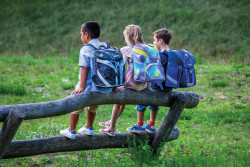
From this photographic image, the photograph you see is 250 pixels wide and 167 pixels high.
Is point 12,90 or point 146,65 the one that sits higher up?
point 146,65

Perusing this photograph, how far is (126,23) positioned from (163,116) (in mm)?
12097

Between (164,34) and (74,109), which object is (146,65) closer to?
(164,34)

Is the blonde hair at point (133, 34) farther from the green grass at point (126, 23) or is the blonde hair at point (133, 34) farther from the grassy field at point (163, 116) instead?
the green grass at point (126, 23)

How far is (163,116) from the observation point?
28.3ft

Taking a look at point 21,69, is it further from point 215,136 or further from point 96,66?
point 96,66

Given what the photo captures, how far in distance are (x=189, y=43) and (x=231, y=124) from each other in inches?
342

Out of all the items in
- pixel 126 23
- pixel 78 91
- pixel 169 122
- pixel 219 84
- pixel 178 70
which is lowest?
pixel 219 84

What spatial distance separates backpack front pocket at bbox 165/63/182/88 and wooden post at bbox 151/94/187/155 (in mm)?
264

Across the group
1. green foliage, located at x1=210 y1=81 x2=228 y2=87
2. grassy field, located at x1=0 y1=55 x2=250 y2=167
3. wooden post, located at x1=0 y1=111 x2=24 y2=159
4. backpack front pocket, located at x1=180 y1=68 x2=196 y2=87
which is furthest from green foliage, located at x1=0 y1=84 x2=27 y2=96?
wooden post, located at x1=0 y1=111 x2=24 y2=159

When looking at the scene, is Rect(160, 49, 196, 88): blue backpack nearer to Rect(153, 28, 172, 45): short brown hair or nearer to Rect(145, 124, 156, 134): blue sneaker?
Rect(153, 28, 172, 45): short brown hair

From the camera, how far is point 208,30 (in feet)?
56.9

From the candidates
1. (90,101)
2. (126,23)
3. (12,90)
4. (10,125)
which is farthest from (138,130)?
(126,23)

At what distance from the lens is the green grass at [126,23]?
1612cm

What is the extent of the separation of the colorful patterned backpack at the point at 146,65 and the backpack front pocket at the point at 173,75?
13 centimetres
